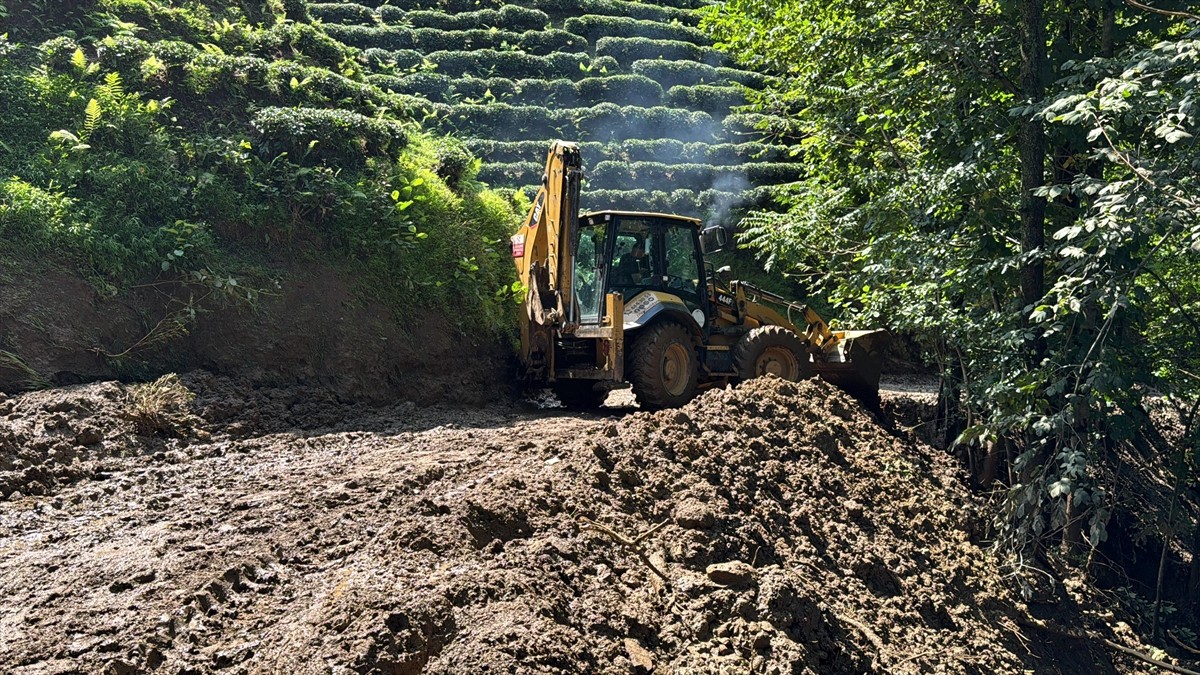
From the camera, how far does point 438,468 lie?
6.80 metres

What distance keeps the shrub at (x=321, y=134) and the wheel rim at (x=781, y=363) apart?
574 cm

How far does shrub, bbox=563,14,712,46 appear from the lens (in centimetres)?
3011

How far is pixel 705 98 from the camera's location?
27516 millimetres

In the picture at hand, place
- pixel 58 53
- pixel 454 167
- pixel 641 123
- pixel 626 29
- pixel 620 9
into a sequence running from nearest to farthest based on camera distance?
pixel 58 53 → pixel 454 167 → pixel 641 123 → pixel 626 29 → pixel 620 9

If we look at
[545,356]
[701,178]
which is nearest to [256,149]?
[545,356]

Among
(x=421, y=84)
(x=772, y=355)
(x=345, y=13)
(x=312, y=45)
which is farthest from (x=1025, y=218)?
(x=345, y=13)

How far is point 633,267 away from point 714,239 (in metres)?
1.01

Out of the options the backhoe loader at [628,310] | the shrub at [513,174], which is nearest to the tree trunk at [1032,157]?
the backhoe loader at [628,310]

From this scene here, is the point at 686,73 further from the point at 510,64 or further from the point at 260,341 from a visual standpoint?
the point at 260,341

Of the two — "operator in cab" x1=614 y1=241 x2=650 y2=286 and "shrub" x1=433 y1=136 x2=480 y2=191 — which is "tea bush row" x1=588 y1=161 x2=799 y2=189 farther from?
"operator in cab" x1=614 y1=241 x2=650 y2=286

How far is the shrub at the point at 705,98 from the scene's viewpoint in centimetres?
2747

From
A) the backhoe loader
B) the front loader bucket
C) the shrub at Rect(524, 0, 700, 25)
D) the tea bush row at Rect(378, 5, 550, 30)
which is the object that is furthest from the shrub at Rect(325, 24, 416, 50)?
the front loader bucket

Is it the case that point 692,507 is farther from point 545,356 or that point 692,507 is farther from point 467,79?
point 467,79

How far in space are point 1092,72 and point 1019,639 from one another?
4107 millimetres
